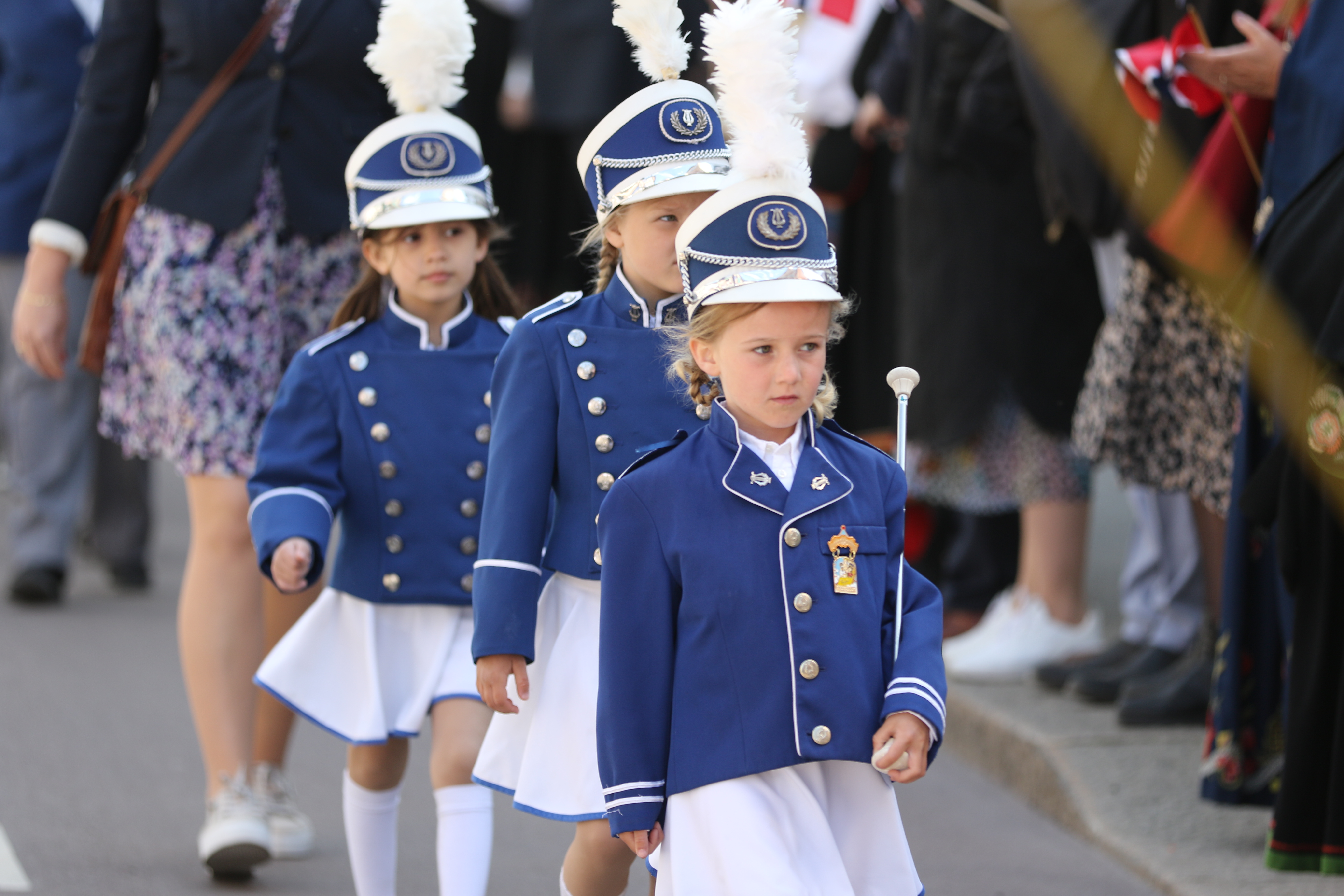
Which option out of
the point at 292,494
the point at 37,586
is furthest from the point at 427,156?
the point at 37,586

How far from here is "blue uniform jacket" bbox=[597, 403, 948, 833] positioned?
2877 millimetres

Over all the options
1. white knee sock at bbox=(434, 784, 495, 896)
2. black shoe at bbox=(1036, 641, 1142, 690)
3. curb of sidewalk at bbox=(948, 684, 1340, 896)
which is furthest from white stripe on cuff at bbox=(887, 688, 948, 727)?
black shoe at bbox=(1036, 641, 1142, 690)

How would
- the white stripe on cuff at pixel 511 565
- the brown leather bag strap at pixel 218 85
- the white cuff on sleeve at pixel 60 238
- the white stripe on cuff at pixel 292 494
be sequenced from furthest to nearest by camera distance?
1. the white cuff on sleeve at pixel 60 238
2. the brown leather bag strap at pixel 218 85
3. the white stripe on cuff at pixel 292 494
4. the white stripe on cuff at pixel 511 565

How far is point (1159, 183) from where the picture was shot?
484 centimetres

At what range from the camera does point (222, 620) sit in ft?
15.1

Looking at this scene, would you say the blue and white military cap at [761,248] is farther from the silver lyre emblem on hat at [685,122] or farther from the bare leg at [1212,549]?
the bare leg at [1212,549]

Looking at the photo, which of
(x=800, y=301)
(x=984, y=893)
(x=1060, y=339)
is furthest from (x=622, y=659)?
(x=1060, y=339)

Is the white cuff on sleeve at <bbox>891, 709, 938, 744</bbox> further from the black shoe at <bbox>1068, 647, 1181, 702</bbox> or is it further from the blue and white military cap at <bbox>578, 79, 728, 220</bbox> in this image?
the black shoe at <bbox>1068, 647, 1181, 702</bbox>

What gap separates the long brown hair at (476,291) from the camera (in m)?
4.21

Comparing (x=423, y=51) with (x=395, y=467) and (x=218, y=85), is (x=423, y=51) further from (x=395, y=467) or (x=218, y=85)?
(x=395, y=467)

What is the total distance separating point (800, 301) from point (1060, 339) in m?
3.36

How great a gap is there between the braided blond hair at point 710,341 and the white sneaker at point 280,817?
5.90 feet

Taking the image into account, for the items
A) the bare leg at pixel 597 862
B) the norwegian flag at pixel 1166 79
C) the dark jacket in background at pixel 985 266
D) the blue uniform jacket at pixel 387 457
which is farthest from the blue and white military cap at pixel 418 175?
the dark jacket in background at pixel 985 266

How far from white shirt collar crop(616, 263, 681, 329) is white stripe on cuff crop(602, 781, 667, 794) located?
2.84 ft
